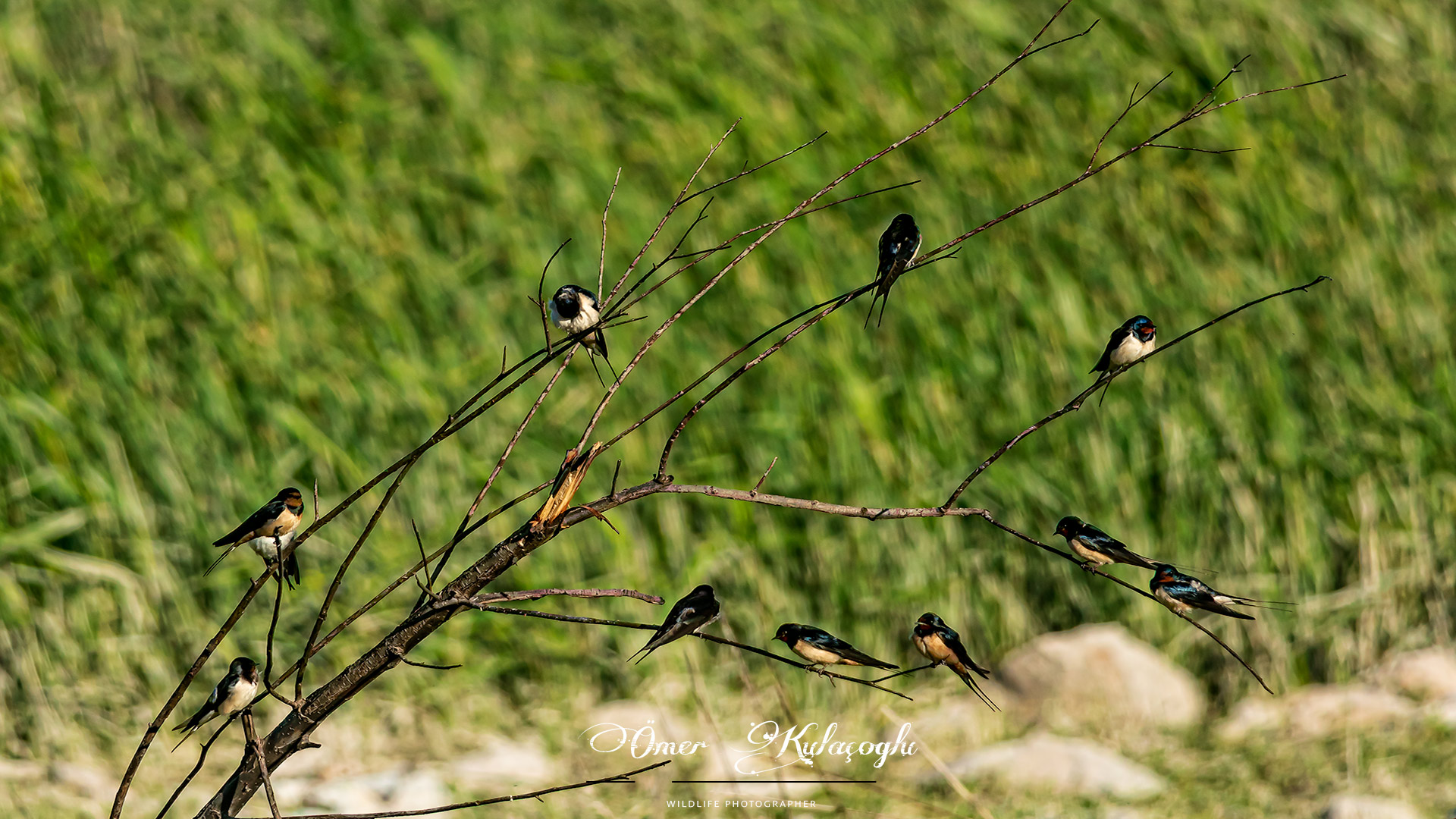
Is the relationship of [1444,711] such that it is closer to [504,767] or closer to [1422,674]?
[1422,674]

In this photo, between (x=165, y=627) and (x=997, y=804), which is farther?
(x=165, y=627)

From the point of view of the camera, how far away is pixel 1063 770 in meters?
4.11

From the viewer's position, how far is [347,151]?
5.51 m

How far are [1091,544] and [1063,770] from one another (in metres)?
2.50

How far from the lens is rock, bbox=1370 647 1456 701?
469 centimetres

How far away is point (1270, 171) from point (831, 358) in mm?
2136

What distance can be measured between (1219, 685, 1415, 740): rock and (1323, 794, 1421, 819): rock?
2.78ft

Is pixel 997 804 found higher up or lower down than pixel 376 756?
lower down

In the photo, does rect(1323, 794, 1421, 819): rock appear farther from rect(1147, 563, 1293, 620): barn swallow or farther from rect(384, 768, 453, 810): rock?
rect(384, 768, 453, 810): rock

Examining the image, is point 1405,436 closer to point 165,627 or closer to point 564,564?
point 564,564

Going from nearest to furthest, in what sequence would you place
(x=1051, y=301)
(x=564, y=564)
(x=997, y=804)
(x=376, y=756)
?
(x=997, y=804) → (x=376, y=756) → (x=564, y=564) → (x=1051, y=301)

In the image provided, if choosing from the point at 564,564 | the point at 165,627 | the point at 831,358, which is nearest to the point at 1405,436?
the point at 831,358

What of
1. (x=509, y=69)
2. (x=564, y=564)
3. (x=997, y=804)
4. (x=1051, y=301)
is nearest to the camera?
(x=997, y=804)

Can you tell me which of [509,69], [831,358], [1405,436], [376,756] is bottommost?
[376,756]
